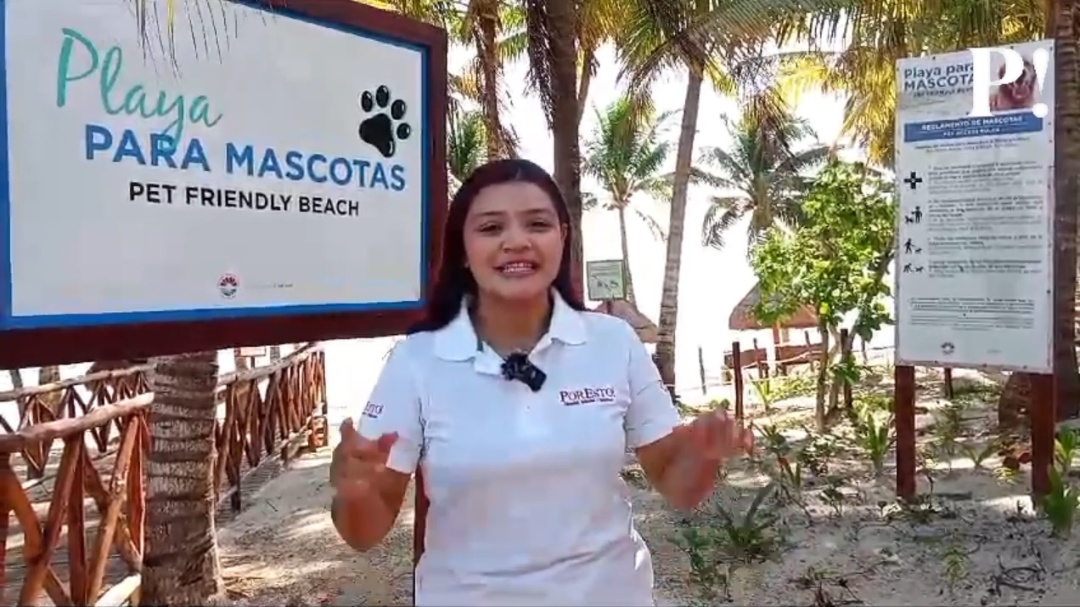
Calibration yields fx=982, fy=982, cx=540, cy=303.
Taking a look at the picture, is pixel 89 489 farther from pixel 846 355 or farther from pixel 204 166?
pixel 846 355

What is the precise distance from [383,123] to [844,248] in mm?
6715

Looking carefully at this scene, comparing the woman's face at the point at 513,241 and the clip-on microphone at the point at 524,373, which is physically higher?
the woman's face at the point at 513,241

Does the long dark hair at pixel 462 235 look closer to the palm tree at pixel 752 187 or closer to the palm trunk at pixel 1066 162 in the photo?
the palm trunk at pixel 1066 162

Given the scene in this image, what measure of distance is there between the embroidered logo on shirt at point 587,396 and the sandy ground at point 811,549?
8.55ft

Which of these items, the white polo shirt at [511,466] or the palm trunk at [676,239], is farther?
the palm trunk at [676,239]

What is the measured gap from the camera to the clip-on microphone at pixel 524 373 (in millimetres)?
1583

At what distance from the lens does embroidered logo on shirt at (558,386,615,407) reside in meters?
1.59

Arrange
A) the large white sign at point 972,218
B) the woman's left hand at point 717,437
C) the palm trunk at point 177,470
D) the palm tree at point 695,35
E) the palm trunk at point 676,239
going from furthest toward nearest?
the palm trunk at point 676,239 → the palm tree at point 695,35 → the large white sign at point 972,218 → the palm trunk at point 177,470 → the woman's left hand at point 717,437

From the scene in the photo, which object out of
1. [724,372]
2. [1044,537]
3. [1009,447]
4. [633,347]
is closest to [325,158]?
[633,347]

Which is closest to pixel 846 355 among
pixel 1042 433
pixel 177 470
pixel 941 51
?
pixel 1042 433

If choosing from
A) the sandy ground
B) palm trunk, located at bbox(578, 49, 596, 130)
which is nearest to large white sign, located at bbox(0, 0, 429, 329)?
the sandy ground

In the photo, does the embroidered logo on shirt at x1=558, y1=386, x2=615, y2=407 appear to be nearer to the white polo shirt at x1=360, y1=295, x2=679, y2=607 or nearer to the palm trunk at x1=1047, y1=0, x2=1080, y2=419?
the white polo shirt at x1=360, y1=295, x2=679, y2=607

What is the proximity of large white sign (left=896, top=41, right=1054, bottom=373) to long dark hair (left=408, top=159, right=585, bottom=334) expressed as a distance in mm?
4106

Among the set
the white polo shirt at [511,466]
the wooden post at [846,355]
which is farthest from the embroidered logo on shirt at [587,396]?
the wooden post at [846,355]
